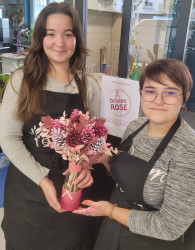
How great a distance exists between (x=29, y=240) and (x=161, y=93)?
1029 mm

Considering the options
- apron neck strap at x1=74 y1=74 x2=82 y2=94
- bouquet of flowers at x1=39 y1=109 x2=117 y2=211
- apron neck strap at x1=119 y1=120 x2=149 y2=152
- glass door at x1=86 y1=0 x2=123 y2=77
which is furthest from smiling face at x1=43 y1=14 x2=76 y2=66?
glass door at x1=86 y1=0 x2=123 y2=77

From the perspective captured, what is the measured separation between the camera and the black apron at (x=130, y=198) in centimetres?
103

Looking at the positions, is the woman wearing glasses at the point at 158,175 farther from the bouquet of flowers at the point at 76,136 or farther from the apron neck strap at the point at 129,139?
the bouquet of flowers at the point at 76,136

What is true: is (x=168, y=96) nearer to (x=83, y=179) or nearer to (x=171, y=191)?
(x=171, y=191)

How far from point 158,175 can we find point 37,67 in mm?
832

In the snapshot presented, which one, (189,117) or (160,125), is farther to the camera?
(189,117)

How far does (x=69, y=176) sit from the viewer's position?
1096 mm

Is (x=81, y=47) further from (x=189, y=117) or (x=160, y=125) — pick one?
(x=189, y=117)

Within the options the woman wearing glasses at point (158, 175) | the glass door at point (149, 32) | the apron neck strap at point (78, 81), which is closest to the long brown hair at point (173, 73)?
the woman wearing glasses at point (158, 175)

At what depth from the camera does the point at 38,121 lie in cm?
130

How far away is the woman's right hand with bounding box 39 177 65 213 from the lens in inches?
46.1

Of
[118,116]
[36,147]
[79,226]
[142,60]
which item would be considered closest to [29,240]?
[79,226]

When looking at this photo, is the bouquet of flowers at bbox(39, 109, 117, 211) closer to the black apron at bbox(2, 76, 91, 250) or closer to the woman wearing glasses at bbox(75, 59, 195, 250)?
the woman wearing glasses at bbox(75, 59, 195, 250)

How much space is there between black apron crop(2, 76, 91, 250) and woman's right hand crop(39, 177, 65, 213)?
8 centimetres
